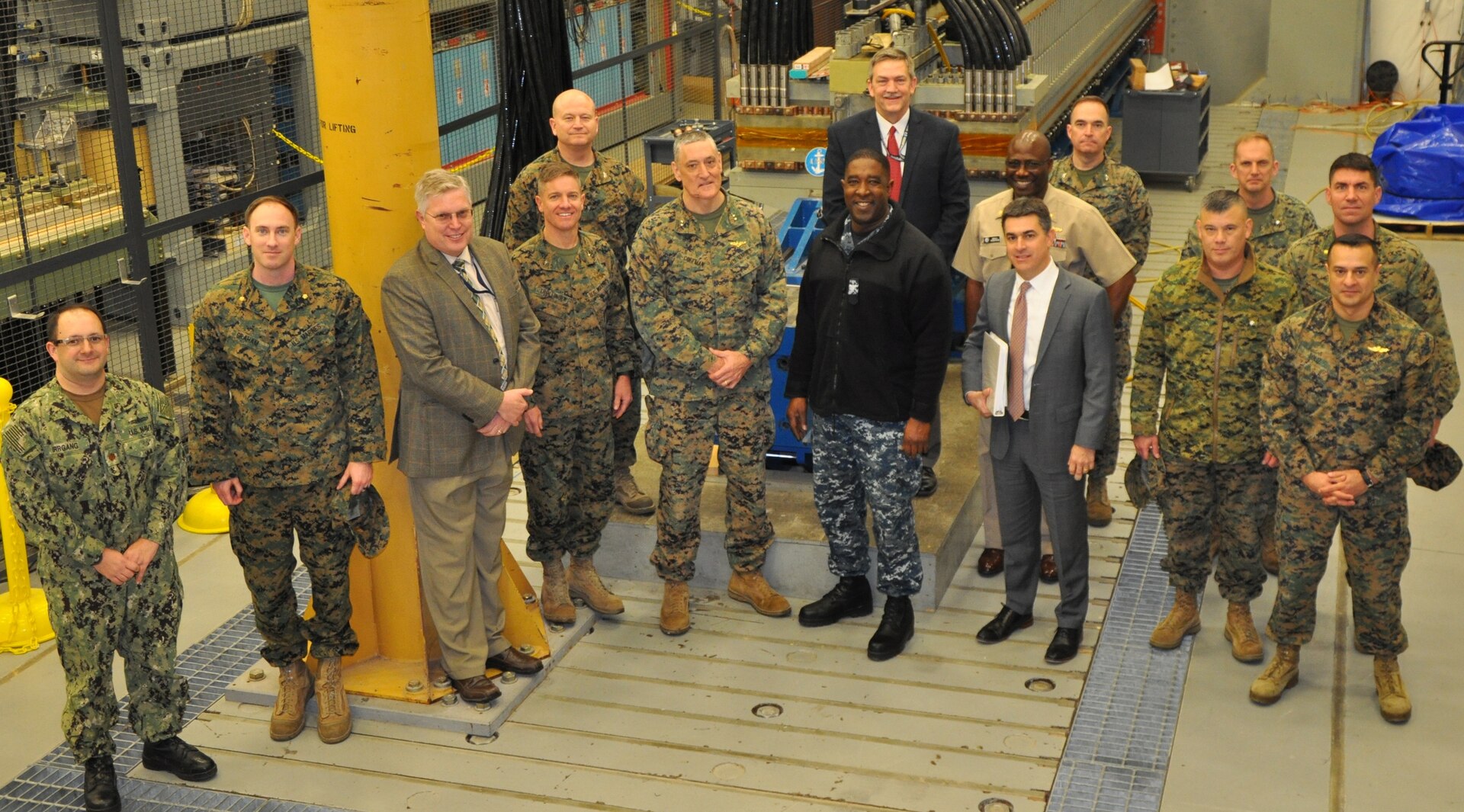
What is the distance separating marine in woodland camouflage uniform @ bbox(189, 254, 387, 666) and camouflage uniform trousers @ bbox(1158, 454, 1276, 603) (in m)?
2.74

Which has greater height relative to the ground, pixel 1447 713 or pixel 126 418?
pixel 126 418

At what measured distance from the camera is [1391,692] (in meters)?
5.04

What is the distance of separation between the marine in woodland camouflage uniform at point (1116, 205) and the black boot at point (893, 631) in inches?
44.5

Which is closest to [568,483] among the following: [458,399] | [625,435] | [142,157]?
[625,435]

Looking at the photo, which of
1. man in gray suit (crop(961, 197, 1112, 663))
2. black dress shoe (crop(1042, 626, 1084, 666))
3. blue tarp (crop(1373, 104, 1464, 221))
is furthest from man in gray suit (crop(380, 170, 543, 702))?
blue tarp (crop(1373, 104, 1464, 221))

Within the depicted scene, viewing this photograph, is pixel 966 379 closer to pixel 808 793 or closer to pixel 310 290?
pixel 808 793

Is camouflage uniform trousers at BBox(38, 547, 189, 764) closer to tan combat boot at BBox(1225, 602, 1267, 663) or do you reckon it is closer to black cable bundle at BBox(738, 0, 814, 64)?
tan combat boot at BBox(1225, 602, 1267, 663)

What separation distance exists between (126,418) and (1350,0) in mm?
15117

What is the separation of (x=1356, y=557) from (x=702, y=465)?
7.46 feet

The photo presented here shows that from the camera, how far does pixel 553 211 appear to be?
17.1ft

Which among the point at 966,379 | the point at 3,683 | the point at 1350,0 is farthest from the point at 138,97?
the point at 1350,0

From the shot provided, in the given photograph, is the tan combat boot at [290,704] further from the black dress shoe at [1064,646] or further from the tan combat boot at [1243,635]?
the tan combat boot at [1243,635]

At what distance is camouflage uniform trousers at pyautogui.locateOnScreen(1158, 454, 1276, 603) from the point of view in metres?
5.22

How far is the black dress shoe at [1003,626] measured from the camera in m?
5.59
